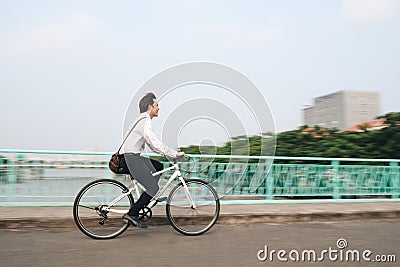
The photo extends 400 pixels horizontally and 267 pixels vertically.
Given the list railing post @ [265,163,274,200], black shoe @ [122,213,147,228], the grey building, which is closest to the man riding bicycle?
black shoe @ [122,213,147,228]

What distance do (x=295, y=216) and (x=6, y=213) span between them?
4432 millimetres

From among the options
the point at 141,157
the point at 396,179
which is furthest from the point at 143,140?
the point at 396,179

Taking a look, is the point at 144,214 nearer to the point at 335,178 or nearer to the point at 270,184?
the point at 270,184

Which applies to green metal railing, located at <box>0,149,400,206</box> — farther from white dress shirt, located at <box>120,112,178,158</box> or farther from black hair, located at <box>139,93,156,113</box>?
black hair, located at <box>139,93,156,113</box>

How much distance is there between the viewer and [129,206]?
5586 millimetres

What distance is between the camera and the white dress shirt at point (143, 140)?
5.40 m

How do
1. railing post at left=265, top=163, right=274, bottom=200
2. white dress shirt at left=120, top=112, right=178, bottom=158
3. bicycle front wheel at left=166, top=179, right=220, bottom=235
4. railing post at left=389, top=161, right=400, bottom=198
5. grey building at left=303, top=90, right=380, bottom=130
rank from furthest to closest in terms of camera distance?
1. grey building at left=303, top=90, right=380, bottom=130
2. railing post at left=389, top=161, right=400, bottom=198
3. railing post at left=265, top=163, right=274, bottom=200
4. bicycle front wheel at left=166, top=179, right=220, bottom=235
5. white dress shirt at left=120, top=112, right=178, bottom=158

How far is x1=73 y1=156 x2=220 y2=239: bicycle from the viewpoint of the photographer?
545cm

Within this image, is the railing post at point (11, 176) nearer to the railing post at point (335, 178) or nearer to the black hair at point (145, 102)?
the black hair at point (145, 102)

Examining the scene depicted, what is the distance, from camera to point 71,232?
19.2 feet

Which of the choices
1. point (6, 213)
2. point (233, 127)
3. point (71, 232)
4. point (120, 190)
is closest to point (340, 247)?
point (233, 127)

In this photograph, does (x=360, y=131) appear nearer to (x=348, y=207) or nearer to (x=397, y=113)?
(x=397, y=113)

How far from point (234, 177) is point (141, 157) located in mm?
3772

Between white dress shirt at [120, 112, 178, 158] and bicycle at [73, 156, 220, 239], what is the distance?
35 cm
